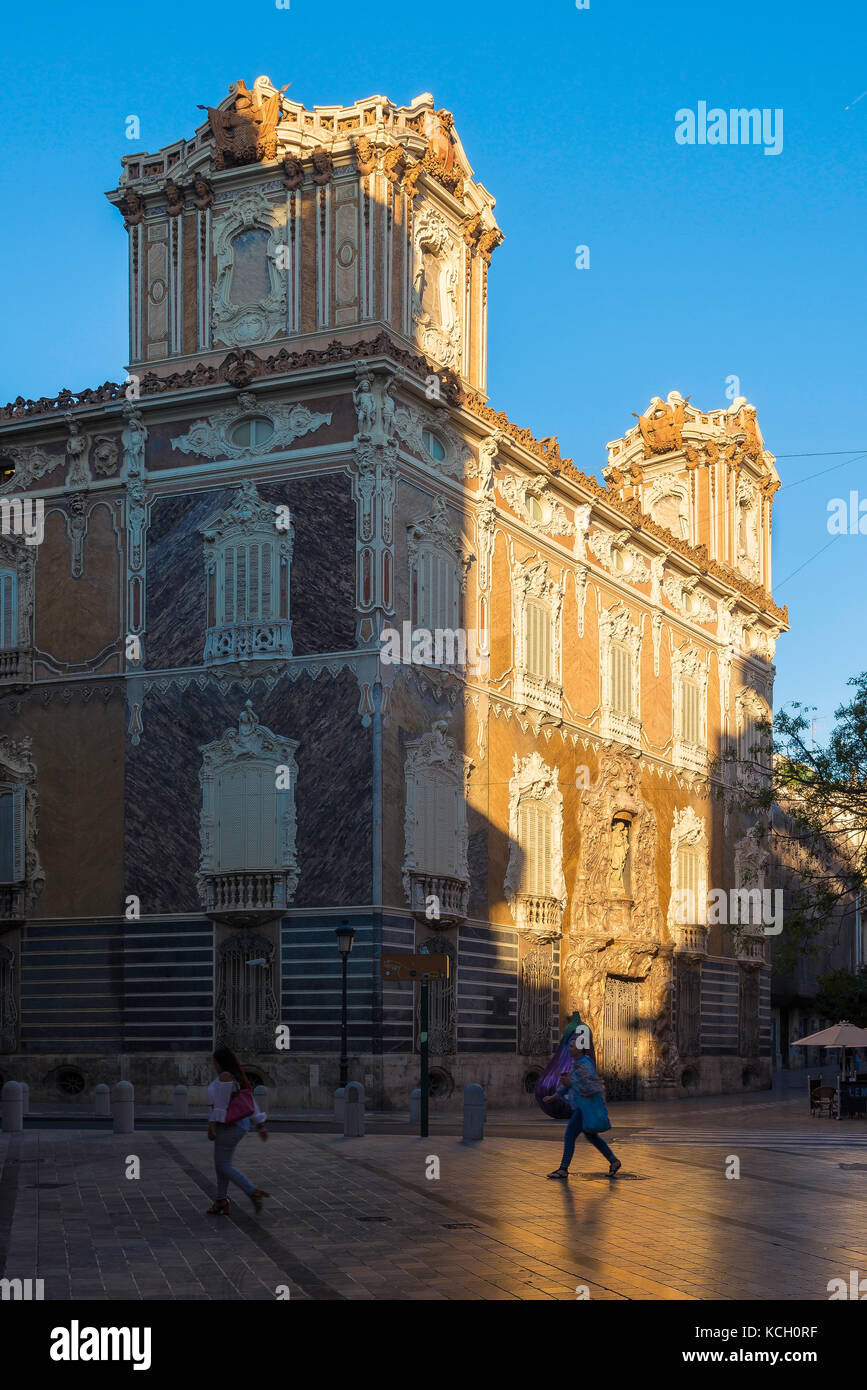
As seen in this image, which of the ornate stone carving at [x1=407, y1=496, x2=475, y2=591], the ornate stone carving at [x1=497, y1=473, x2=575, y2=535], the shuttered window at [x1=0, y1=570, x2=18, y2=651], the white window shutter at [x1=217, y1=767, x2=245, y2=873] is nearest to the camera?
the white window shutter at [x1=217, y1=767, x2=245, y2=873]

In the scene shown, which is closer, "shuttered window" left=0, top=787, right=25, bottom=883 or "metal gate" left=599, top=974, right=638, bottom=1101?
"shuttered window" left=0, top=787, right=25, bottom=883

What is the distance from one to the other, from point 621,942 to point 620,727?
20.9ft

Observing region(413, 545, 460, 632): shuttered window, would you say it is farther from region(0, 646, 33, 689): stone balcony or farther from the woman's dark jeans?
the woman's dark jeans

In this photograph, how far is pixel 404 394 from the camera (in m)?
39.3

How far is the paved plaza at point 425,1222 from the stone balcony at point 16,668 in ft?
54.9

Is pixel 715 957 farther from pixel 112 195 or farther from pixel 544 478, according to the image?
pixel 112 195

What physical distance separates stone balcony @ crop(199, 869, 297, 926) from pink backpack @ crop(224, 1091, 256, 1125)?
19916mm

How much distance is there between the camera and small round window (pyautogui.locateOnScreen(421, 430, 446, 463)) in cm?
4038

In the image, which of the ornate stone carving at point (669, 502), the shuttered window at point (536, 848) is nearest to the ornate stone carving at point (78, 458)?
the shuttered window at point (536, 848)

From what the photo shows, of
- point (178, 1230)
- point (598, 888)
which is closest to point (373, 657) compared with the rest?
point (598, 888)

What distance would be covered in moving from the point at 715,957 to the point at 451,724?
20316 millimetres

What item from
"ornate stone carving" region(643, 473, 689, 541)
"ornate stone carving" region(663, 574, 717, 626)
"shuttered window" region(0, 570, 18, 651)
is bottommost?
"shuttered window" region(0, 570, 18, 651)

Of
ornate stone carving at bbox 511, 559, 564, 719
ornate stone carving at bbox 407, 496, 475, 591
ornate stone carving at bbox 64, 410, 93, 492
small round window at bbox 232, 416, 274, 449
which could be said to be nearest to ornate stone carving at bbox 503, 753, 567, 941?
ornate stone carving at bbox 511, 559, 564, 719

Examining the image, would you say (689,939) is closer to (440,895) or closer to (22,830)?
(440,895)
